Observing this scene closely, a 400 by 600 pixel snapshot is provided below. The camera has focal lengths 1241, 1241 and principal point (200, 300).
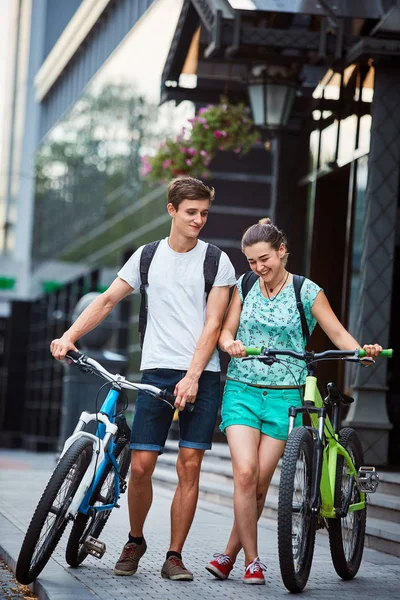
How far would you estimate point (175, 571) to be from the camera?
20.3ft

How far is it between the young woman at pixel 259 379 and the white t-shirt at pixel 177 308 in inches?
6.2

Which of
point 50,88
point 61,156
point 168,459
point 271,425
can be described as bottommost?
point 168,459

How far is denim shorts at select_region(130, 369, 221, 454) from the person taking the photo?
244 inches

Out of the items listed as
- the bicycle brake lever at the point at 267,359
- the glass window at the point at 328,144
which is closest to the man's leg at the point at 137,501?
the bicycle brake lever at the point at 267,359

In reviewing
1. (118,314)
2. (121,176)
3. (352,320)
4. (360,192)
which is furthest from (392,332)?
(121,176)

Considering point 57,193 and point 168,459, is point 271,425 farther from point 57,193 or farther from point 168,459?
point 57,193

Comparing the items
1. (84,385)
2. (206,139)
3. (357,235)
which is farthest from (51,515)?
(84,385)

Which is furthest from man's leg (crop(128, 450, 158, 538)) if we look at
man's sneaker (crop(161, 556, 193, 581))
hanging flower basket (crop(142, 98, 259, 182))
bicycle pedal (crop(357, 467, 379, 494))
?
hanging flower basket (crop(142, 98, 259, 182))

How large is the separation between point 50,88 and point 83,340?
23.2m

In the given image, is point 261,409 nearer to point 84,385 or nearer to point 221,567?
point 221,567

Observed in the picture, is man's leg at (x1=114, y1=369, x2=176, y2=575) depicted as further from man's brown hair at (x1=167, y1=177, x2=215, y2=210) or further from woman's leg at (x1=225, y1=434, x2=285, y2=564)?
man's brown hair at (x1=167, y1=177, x2=215, y2=210)

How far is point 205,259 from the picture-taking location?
20.7 feet

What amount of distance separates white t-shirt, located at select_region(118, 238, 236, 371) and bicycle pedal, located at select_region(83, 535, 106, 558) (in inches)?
35.8

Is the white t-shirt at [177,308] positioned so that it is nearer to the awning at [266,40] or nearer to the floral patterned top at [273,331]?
the floral patterned top at [273,331]
